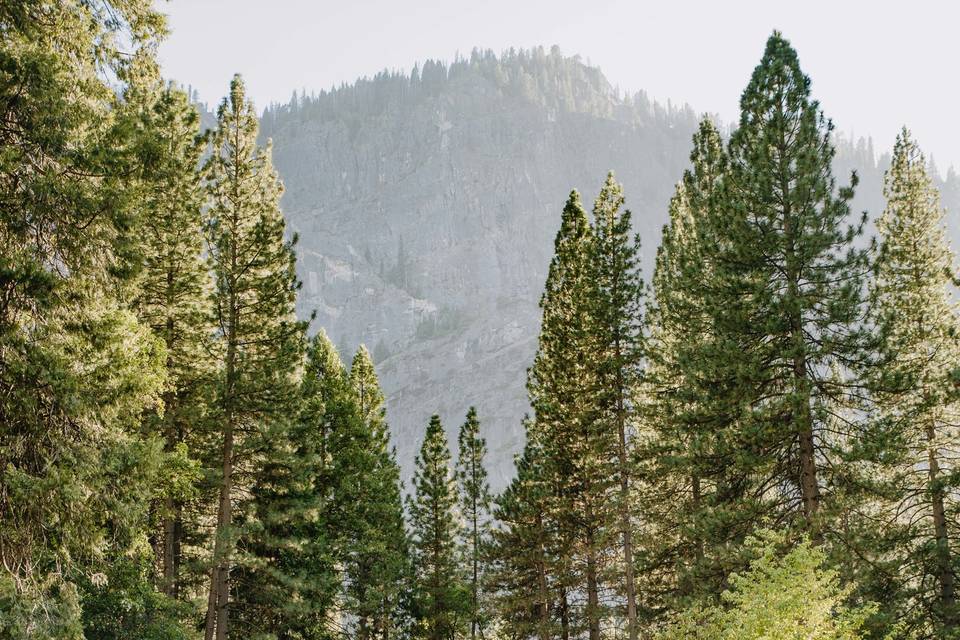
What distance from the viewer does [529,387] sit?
2295 centimetres

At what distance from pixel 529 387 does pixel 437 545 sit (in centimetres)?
927

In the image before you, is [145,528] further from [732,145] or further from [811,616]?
[732,145]

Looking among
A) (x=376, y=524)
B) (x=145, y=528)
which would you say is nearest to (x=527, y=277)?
(x=376, y=524)

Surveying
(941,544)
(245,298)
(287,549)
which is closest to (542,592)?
(287,549)

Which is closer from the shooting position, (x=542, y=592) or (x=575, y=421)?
(x=575, y=421)

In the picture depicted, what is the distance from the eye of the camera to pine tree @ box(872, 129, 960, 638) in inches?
531

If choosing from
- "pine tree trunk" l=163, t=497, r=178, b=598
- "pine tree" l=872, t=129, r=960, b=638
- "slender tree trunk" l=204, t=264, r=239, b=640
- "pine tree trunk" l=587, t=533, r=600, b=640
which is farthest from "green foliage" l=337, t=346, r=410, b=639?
"pine tree" l=872, t=129, r=960, b=638

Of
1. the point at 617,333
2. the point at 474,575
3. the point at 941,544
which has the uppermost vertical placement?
the point at 617,333

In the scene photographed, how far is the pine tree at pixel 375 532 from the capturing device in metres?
24.3

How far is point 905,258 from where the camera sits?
52.8 ft

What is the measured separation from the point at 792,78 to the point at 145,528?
1574cm

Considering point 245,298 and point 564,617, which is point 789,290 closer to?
point 245,298

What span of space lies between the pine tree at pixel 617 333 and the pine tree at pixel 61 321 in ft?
46.5

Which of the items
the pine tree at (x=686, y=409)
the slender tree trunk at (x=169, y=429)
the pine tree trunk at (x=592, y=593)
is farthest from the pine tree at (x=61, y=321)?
the pine tree trunk at (x=592, y=593)
